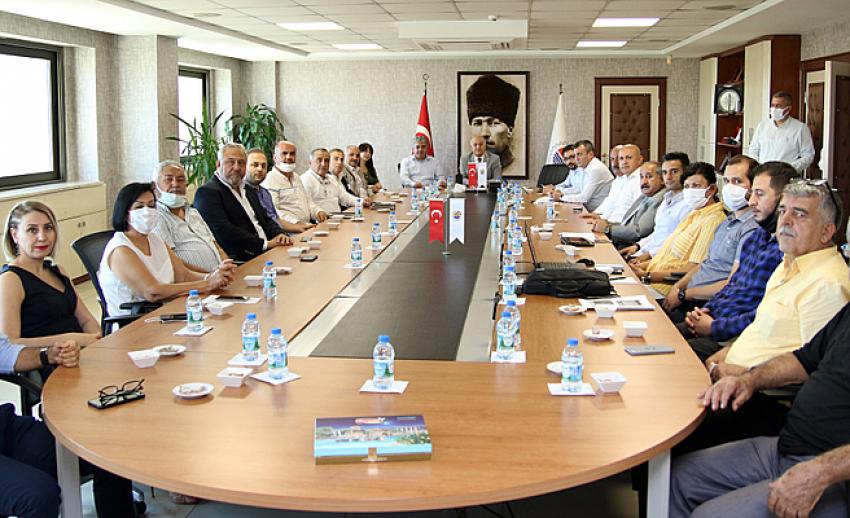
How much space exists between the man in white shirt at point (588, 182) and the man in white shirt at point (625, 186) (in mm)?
828

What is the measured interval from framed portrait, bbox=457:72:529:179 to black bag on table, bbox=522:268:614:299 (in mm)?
9401

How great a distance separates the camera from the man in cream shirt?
9.04 feet

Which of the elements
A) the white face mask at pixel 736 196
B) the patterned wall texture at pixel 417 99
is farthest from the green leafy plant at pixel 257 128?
the white face mask at pixel 736 196

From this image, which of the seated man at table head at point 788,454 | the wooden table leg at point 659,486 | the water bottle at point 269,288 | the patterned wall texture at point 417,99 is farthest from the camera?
the patterned wall texture at point 417,99

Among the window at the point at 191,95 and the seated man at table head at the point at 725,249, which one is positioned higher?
the window at the point at 191,95

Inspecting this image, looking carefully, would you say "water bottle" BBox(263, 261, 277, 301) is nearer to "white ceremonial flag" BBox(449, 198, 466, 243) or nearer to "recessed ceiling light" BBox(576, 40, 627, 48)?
"white ceremonial flag" BBox(449, 198, 466, 243)

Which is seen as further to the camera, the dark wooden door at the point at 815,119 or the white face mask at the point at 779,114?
the dark wooden door at the point at 815,119

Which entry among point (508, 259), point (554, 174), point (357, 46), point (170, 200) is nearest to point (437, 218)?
point (508, 259)

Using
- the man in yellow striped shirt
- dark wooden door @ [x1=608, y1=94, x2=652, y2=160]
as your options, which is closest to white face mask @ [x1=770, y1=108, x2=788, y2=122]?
the man in yellow striped shirt

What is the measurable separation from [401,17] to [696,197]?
4.30 meters

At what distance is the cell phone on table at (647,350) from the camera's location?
2900mm

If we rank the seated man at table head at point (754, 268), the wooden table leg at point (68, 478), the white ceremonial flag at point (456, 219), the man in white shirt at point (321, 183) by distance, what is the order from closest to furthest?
the wooden table leg at point (68, 478) → the seated man at table head at point (754, 268) → the white ceremonial flag at point (456, 219) → the man in white shirt at point (321, 183)

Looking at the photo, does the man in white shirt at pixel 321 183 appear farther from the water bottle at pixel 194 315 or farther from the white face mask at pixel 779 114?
the water bottle at pixel 194 315

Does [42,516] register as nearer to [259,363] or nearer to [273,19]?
[259,363]
